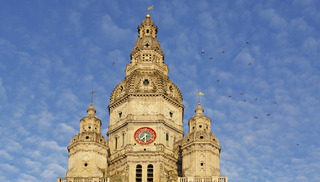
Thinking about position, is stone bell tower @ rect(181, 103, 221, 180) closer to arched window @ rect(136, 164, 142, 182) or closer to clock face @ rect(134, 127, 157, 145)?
→ clock face @ rect(134, 127, 157, 145)

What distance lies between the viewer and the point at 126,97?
→ 396 feet

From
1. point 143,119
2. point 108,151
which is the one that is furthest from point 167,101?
point 108,151

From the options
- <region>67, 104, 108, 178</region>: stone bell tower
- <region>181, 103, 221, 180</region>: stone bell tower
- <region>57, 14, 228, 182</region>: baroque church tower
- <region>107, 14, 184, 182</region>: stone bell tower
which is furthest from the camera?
<region>107, 14, 184, 182</region>: stone bell tower

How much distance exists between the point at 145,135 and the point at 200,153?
1225 centimetres

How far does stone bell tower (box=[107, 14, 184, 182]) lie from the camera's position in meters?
111

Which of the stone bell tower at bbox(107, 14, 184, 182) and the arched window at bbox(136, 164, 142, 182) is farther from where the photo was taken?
the stone bell tower at bbox(107, 14, 184, 182)

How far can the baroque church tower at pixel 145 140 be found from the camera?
4296 inches

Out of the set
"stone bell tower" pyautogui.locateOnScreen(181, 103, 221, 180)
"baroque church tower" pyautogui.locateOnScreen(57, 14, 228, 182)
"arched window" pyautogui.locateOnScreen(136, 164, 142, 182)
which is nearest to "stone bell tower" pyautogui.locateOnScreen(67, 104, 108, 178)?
"baroque church tower" pyautogui.locateOnScreen(57, 14, 228, 182)

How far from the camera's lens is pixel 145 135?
380 ft

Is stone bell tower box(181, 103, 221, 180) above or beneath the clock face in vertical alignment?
beneath

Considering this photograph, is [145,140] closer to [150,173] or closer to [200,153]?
[150,173]

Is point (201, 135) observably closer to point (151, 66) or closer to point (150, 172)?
point (150, 172)

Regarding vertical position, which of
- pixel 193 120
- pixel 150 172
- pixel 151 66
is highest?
pixel 151 66

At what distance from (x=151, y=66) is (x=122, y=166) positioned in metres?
24.5
